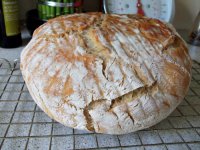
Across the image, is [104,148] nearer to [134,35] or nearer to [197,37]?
[134,35]

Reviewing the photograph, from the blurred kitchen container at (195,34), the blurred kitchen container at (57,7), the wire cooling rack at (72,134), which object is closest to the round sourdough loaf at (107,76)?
the wire cooling rack at (72,134)

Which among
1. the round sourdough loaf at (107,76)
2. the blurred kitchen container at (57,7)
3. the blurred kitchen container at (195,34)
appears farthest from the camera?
the blurred kitchen container at (195,34)

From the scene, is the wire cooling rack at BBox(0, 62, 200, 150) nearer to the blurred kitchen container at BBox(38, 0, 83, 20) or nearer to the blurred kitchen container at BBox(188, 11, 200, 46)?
the blurred kitchen container at BBox(38, 0, 83, 20)

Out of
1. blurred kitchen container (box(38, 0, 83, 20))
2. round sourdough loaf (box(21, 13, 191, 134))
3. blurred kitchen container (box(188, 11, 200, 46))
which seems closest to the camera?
round sourdough loaf (box(21, 13, 191, 134))

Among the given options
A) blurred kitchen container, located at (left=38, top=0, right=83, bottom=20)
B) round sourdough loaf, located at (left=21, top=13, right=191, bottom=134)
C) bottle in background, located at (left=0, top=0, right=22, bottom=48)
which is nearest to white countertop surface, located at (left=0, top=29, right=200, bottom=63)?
bottle in background, located at (left=0, top=0, right=22, bottom=48)

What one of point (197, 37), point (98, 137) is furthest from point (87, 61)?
point (197, 37)

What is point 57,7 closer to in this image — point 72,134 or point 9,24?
point 9,24

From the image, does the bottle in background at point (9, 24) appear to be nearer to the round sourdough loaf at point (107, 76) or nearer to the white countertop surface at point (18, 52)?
the white countertop surface at point (18, 52)
